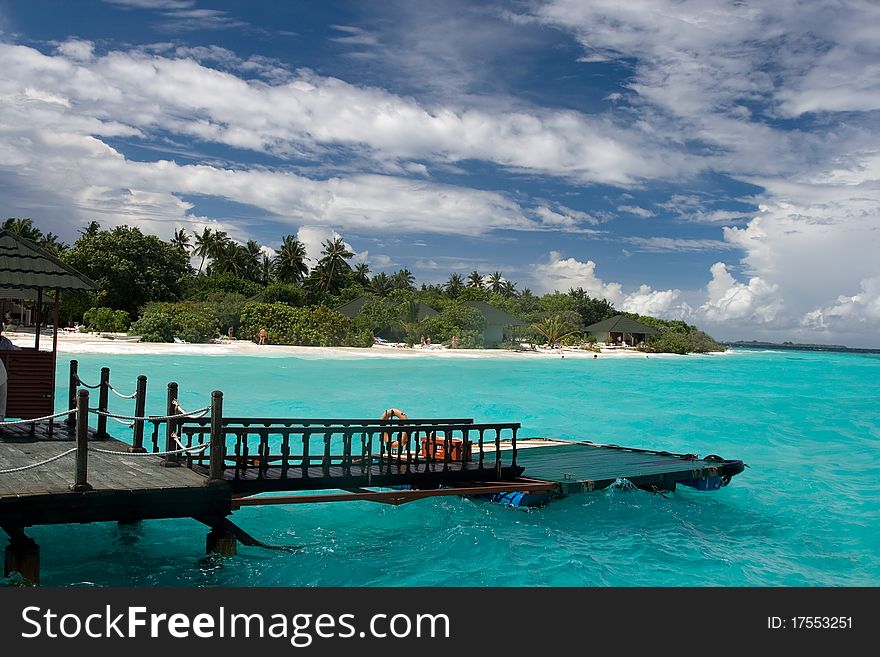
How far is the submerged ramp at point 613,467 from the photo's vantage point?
11.8 m

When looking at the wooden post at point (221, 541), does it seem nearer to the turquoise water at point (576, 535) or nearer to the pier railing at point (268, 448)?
the turquoise water at point (576, 535)

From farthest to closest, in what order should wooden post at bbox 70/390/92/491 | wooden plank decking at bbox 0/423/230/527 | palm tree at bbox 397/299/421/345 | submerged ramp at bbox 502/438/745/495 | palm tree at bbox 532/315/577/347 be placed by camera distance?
palm tree at bbox 532/315/577/347, palm tree at bbox 397/299/421/345, submerged ramp at bbox 502/438/745/495, wooden post at bbox 70/390/92/491, wooden plank decking at bbox 0/423/230/527

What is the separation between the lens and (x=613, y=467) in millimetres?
13094

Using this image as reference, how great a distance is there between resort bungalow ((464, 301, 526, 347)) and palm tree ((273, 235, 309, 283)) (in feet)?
73.0

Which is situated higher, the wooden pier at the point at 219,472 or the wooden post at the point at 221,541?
the wooden pier at the point at 219,472

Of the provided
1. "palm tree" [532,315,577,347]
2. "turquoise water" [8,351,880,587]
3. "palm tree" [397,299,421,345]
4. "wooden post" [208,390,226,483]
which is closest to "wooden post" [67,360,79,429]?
"turquoise water" [8,351,880,587]

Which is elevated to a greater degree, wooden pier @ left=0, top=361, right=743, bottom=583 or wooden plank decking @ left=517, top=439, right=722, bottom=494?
wooden pier @ left=0, top=361, right=743, bottom=583

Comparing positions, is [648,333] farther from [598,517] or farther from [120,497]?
[120,497]

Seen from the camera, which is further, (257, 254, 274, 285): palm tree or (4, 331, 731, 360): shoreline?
(257, 254, 274, 285): palm tree

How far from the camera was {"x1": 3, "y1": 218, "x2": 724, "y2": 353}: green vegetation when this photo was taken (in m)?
54.6

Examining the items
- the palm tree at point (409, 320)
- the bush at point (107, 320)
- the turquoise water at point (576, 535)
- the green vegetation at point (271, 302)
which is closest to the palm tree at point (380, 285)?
the green vegetation at point (271, 302)

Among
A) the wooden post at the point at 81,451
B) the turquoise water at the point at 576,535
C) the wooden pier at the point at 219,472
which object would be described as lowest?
the turquoise water at the point at 576,535

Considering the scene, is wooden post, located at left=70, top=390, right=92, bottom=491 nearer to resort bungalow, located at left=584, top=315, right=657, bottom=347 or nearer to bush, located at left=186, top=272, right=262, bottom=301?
bush, located at left=186, top=272, right=262, bottom=301

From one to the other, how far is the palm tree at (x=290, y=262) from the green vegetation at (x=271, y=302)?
0.38 ft
